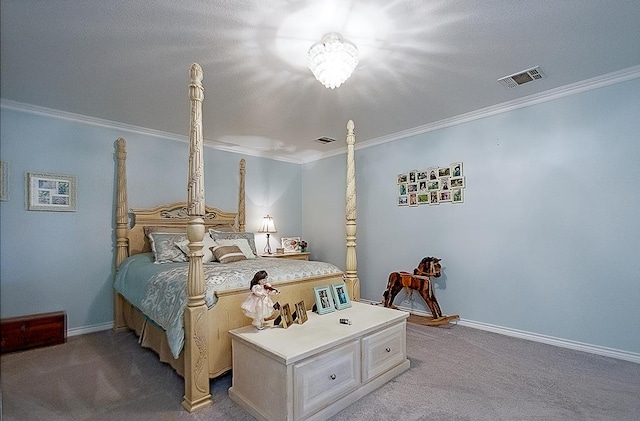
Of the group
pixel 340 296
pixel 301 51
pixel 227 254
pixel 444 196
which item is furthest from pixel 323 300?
pixel 444 196

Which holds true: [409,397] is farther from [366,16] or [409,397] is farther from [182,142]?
[182,142]

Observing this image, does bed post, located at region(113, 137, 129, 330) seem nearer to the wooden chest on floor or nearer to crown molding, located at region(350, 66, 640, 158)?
crown molding, located at region(350, 66, 640, 158)

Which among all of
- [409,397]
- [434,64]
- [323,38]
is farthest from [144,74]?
[409,397]

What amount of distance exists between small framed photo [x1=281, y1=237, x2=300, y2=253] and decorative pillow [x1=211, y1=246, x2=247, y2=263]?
56.1 inches

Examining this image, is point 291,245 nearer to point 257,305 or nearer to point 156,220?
point 156,220

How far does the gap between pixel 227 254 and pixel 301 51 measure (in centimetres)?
199

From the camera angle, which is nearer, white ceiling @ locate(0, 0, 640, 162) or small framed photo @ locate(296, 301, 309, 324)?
white ceiling @ locate(0, 0, 640, 162)

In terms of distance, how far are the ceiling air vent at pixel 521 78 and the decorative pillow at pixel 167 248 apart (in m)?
3.33

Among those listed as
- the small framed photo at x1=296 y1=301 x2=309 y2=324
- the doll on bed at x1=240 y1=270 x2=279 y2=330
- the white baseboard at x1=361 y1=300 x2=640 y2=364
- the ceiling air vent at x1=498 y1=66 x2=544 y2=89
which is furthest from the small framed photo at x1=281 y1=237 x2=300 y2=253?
the ceiling air vent at x1=498 y1=66 x2=544 y2=89

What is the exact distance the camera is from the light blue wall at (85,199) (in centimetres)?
55

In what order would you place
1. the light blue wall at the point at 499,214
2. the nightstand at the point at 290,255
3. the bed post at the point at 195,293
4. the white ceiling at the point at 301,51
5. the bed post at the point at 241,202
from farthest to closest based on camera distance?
the bed post at the point at 241,202 → the nightstand at the point at 290,255 → the light blue wall at the point at 499,214 → the bed post at the point at 195,293 → the white ceiling at the point at 301,51

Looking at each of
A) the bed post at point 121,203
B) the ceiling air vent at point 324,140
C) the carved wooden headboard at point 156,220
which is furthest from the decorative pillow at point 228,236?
the ceiling air vent at point 324,140

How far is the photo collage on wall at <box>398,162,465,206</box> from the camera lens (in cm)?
350

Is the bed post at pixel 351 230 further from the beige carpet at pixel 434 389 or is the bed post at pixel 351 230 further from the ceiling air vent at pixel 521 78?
the ceiling air vent at pixel 521 78
